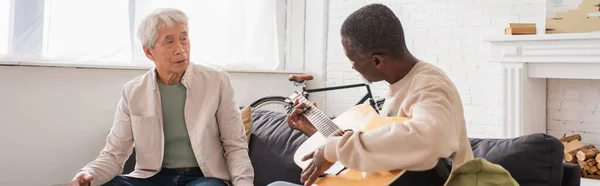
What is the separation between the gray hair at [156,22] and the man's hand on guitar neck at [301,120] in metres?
0.61

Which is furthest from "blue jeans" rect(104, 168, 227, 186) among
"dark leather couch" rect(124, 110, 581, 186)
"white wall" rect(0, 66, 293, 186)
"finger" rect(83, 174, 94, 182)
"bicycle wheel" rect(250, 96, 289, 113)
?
"bicycle wheel" rect(250, 96, 289, 113)

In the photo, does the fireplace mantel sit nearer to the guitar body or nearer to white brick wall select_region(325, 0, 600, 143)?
white brick wall select_region(325, 0, 600, 143)

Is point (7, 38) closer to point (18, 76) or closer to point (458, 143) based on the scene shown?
point (18, 76)

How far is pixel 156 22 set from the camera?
6.60 feet

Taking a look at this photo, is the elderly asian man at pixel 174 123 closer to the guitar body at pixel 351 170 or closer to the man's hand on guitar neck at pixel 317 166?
the guitar body at pixel 351 170

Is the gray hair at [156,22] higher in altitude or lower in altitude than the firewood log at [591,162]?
higher

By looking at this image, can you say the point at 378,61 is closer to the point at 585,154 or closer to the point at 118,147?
the point at 118,147

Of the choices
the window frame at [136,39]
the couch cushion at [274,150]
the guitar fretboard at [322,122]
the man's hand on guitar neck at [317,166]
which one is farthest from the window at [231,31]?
the man's hand on guitar neck at [317,166]

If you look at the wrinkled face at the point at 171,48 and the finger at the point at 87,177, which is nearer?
the finger at the point at 87,177

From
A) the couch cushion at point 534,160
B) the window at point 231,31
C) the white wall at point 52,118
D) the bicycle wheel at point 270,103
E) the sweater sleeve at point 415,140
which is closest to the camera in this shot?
the sweater sleeve at point 415,140

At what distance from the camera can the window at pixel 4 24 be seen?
3.07 m

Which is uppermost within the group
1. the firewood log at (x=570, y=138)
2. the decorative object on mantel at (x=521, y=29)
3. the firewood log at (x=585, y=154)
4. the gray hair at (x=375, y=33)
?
the decorative object on mantel at (x=521, y=29)

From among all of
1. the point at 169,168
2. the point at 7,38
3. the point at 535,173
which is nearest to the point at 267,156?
the point at 169,168

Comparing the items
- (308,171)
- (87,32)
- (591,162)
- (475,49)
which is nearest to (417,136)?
(308,171)
